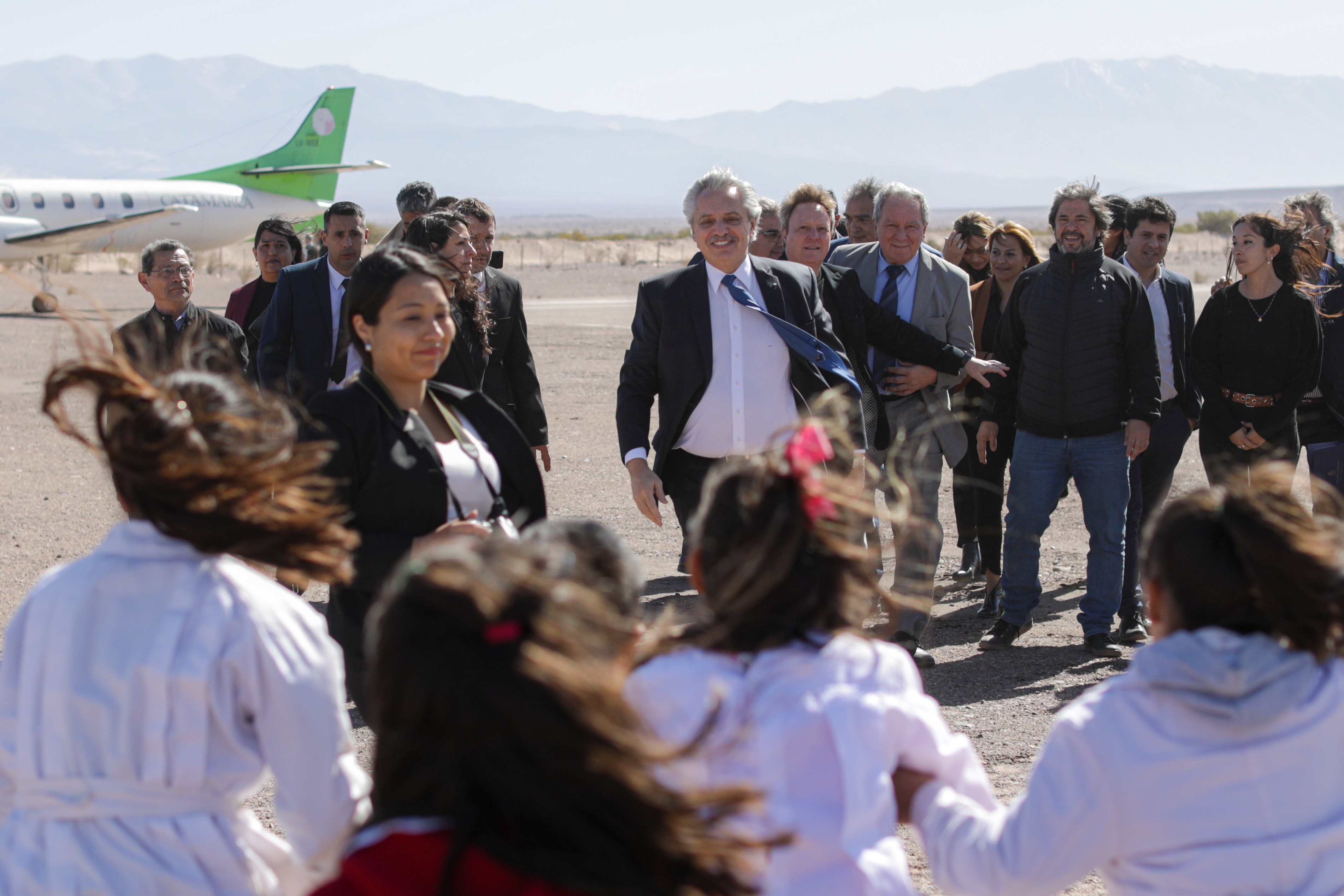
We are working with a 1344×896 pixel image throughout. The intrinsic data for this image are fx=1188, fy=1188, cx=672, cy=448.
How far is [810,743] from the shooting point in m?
1.83

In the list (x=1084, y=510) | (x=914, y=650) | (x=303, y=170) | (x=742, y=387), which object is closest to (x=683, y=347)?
(x=742, y=387)

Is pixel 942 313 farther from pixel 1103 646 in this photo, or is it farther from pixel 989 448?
pixel 1103 646

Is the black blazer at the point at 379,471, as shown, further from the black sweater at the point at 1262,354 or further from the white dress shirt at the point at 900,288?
the black sweater at the point at 1262,354

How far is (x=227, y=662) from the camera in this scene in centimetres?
188

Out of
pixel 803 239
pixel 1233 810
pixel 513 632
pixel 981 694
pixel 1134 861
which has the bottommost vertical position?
pixel 981 694

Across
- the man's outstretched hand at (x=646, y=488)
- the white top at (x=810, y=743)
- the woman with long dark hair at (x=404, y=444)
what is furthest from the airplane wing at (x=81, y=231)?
the white top at (x=810, y=743)

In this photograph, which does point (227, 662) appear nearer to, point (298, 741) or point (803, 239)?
point (298, 741)

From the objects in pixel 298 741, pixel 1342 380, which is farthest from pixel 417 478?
pixel 1342 380

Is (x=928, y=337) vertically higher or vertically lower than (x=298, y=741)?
higher

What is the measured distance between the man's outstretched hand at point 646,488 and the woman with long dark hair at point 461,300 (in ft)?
2.59

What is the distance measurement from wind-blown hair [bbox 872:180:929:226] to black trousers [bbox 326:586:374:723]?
12.3ft

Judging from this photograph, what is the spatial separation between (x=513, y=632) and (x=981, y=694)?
4.24 m

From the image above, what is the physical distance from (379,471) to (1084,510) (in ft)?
12.7

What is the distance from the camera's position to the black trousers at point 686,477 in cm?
476
